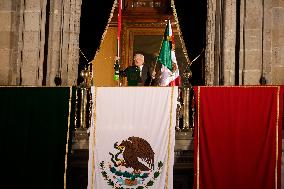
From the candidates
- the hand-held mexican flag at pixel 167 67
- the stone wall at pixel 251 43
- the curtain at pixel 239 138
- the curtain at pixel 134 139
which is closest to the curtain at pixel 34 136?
the curtain at pixel 134 139

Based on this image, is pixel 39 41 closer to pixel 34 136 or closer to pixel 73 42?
pixel 73 42

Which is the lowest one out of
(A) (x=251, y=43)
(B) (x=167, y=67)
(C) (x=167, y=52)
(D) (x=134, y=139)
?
(D) (x=134, y=139)

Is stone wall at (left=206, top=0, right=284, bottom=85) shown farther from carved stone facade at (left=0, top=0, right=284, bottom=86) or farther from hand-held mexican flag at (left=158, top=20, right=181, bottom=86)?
hand-held mexican flag at (left=158, top=20, right=181, bottom=86)

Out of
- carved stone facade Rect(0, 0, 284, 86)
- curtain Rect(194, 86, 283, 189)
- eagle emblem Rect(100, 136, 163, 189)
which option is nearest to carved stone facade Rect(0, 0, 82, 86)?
carved stone facade Rect(0, 0, 284, 86)

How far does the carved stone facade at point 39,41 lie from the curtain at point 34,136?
88 centimetres

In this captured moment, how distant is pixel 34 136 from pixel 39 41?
218 centimetres

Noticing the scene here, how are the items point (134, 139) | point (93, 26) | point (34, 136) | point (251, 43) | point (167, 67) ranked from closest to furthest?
1. point (134, 139)
2. point (34, 136)
3. point (167, 67)
4. point (251, 43)
5. point (93, 26)

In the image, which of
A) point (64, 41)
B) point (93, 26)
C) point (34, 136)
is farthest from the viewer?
point (93, 26)

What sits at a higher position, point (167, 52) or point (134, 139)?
point (167, 52)

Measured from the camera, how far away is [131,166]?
7.04 metres

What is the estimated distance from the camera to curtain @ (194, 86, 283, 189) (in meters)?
6.74

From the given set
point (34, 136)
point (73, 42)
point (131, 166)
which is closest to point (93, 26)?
point (73, 42)

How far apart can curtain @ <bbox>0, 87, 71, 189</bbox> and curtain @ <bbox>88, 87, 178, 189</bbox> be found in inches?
23.7

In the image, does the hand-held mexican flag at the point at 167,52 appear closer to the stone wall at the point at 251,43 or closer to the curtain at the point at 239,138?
the stone wall at the point at 251,43
